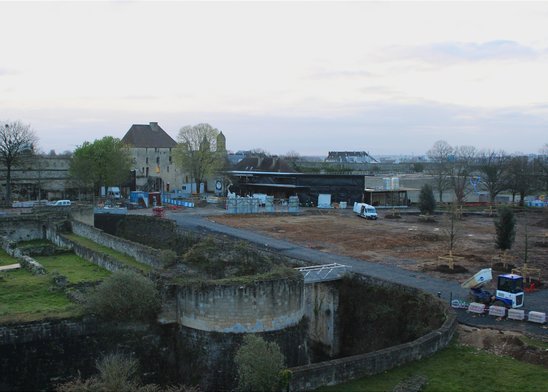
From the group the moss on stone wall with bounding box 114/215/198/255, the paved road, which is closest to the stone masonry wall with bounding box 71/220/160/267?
the moss on stone wall with bounding box 114/215/198/255

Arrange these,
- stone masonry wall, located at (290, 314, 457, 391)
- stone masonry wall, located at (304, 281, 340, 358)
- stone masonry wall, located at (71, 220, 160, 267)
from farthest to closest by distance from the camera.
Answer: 1. stone masonry wall, located at (71, 220, 160, 267)
2. stone masonry wall, located at (304, 281, 340, 358)
3. stone masonry wall, located at (290, 314, 457, 391)

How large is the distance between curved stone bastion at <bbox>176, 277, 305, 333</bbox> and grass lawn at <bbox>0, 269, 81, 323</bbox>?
375cm

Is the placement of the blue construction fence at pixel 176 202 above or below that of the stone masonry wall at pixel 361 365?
above

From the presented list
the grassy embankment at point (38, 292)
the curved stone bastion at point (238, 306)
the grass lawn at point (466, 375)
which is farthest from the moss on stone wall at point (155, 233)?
the grass lawn at point (466, 375)

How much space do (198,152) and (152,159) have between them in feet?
24.1

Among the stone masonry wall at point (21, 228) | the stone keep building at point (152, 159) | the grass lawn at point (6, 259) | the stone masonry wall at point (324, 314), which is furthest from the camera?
the stone keep building at point (152, 159)

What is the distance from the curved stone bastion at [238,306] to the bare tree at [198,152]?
5210 centimetres

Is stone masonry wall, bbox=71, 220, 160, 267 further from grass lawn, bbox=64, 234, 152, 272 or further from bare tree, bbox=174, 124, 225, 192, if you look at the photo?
bare tree, bbox=174, 124, 225, 192

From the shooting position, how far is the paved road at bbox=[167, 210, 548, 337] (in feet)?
62.0

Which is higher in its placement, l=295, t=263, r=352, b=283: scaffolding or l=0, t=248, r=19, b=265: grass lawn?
l=295, t=263, r=352, b=283: scaffolding

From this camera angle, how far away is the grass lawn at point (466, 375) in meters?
13.3

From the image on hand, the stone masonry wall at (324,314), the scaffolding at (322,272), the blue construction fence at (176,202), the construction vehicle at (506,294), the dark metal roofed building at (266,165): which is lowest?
the stone masonry wall at (324,314)

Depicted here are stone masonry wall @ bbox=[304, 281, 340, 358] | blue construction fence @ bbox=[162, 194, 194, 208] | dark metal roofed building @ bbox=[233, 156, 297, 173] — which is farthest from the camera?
dark metal roofed building @ bbox=[233, 156, 297, 173]

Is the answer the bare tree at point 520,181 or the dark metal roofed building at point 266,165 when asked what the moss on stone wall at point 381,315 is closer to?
the bare tree at point 520,181
